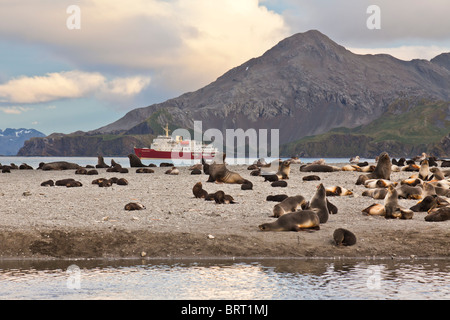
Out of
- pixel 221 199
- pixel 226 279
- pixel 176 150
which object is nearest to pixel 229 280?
pixel 226 279

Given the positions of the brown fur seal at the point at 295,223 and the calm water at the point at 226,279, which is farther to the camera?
the brown fur seal at the point at 295,223

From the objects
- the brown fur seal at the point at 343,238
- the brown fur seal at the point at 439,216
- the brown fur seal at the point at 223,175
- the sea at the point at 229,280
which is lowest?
the sea at the point at 229,280

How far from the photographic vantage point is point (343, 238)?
526 inches

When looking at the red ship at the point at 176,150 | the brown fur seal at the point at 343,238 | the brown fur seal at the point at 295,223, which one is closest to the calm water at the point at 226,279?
the brown fur seal at the point at 343,238

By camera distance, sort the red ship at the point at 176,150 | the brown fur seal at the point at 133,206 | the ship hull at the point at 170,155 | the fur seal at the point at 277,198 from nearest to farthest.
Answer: the brown fur seal at the point at 133,206
the fur seal at the point at 277,198
the ship hull at the point at 170,155
the red ship at the point at 176,150

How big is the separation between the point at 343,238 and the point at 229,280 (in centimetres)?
421

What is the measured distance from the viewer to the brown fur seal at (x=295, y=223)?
14.5 metres

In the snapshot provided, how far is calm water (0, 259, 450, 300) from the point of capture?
9.36m

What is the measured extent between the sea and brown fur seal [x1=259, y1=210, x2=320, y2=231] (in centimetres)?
187

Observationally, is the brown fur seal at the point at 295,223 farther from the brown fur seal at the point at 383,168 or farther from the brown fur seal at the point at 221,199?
the brown fur seal at the point at 383,168

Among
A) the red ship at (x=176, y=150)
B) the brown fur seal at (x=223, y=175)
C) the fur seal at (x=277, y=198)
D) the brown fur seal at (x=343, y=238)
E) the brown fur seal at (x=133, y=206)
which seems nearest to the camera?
the brown fur seal at (x=343, y=238)

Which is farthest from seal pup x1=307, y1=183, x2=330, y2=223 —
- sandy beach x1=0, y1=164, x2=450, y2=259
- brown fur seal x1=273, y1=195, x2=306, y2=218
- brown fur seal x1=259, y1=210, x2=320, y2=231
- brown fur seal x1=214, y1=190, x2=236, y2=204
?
brown fur seal x1=214, y1=190, x2=236, y2=204

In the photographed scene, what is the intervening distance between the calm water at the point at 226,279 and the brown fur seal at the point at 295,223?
6.57 ft

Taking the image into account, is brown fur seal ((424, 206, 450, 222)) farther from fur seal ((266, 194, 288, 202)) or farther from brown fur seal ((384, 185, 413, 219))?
fur seal ((266, 194, 288, 202))
